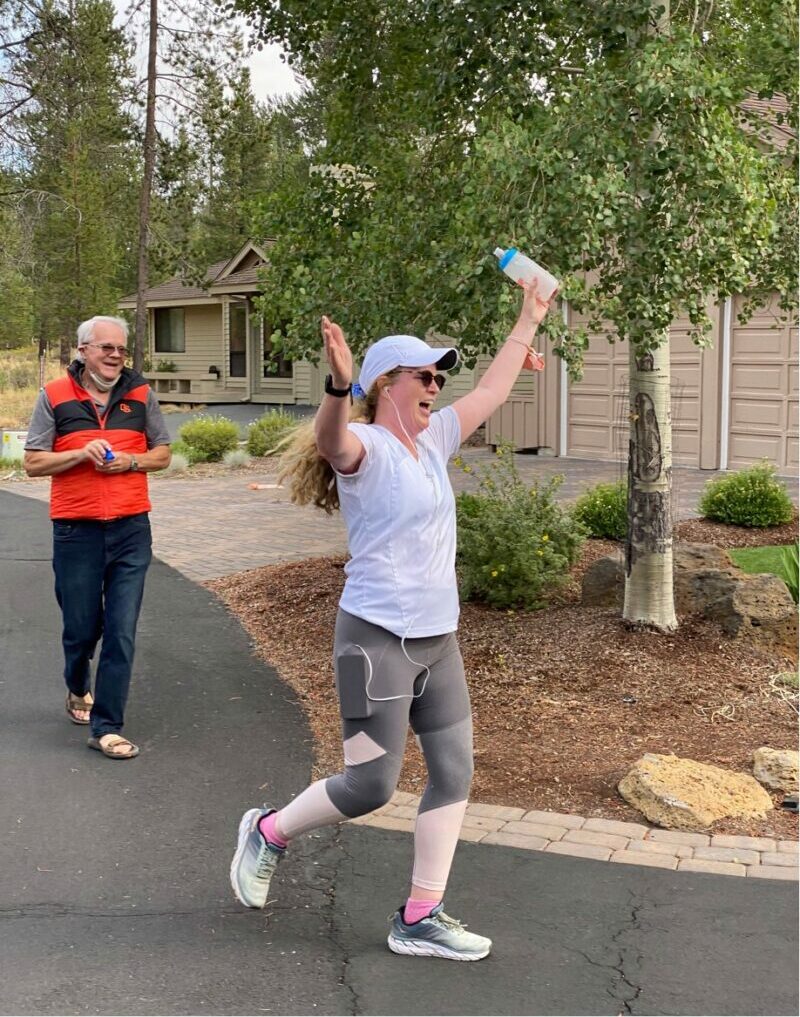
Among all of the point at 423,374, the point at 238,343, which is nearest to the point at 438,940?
the point at 423,374

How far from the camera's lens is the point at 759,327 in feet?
51.8

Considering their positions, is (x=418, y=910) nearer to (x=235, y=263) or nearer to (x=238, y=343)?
(x=235, y=263)

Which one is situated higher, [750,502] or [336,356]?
[336,356]

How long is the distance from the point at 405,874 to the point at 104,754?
1991 mm

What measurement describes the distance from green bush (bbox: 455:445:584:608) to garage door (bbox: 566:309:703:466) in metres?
7.31

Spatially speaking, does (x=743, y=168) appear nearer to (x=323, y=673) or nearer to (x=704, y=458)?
(x=323, y=673)

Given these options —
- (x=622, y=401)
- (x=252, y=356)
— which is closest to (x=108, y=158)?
(x=252, y=356)

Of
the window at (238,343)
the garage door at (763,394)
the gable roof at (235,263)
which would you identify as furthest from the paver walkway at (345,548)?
the window at (238,343)

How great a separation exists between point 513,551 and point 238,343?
90.4 ft

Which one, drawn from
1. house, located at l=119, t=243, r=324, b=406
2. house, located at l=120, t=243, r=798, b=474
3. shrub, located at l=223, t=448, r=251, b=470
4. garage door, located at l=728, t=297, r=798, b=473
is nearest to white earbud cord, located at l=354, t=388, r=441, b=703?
house, located at l=120, t=243, r=798, b=474

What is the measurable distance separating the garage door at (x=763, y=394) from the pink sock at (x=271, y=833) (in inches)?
500

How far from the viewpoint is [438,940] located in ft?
12.0

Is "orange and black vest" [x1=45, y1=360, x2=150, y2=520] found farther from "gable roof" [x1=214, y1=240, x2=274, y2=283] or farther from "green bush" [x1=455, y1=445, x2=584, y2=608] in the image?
"gable roof" [x1=214, y1=240, x2=274, y2=283]

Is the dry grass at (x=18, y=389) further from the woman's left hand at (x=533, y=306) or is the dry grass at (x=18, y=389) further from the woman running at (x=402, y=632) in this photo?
the woman running at (x=402, y=632)
